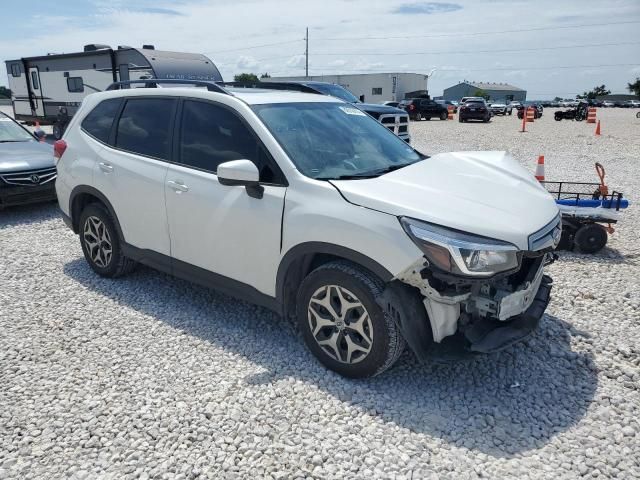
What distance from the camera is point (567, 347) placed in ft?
12.3

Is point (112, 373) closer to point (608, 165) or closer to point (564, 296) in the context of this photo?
point (564, 296)

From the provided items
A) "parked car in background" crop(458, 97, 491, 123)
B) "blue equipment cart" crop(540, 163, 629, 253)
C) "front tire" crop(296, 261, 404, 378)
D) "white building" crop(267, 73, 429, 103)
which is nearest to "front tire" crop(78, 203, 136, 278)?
"front tire" crop(296, 261, 404, 378)

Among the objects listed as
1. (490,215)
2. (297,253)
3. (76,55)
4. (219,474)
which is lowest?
(219,474)

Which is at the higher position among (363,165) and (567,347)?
(363,165)

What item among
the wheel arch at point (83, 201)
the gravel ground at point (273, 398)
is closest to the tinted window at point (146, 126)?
the wheel arch at point (83, 201)

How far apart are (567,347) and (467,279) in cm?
154

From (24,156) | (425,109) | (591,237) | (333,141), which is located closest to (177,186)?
(333,141)

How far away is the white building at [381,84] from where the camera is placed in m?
55.2

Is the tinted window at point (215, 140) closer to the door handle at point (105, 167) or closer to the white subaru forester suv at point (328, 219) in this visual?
the white subaru forester suv at point (328, 219)

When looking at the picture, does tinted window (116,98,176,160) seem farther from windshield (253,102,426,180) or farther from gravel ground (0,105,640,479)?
gravel ground (0,105,640,479)

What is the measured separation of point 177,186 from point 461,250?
7.49 ft

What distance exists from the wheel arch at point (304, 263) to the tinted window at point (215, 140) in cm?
56

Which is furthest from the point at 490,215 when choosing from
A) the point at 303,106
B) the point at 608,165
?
the point at 608,165

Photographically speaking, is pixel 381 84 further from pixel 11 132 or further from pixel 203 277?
pixel 203 277
